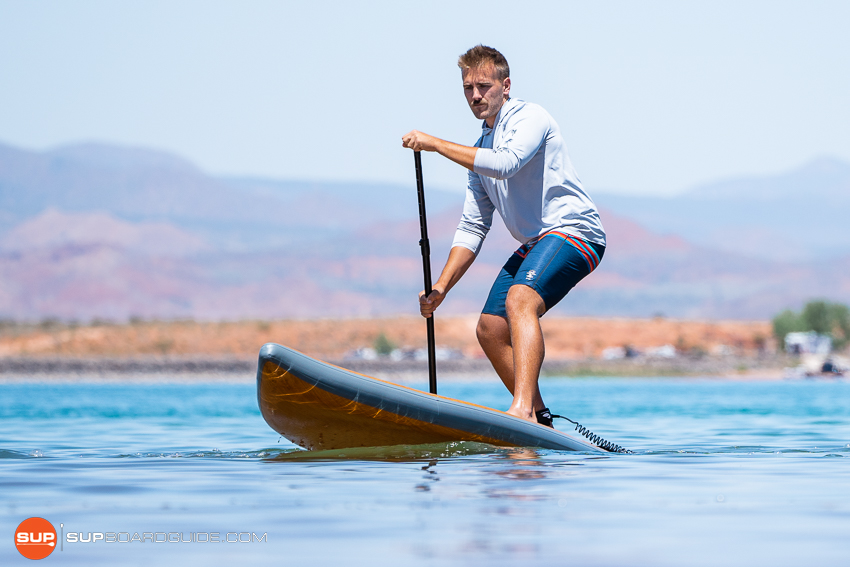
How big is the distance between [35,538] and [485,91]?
11.6 feet

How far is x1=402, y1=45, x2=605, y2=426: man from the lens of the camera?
19.0ft

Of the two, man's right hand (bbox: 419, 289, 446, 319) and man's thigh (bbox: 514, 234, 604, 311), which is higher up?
man's thigh (bbox: 514, 234, 604, 311)

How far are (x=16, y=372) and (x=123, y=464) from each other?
2244 inches

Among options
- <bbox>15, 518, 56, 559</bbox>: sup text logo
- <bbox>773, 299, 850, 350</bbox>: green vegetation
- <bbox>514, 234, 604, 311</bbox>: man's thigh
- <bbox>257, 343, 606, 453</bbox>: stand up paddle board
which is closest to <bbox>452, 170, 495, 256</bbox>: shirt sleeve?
<bbox>514, 234, 604, 311</bbox>: man's thigh

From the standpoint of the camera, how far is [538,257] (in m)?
5.91

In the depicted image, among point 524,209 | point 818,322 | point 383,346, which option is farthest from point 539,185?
point 818,322

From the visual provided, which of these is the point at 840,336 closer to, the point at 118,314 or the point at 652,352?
the point at 652,352

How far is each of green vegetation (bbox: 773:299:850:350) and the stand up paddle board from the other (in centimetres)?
7944

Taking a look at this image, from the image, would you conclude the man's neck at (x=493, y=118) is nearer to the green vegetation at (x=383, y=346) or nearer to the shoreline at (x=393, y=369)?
the shoreline at (x=393, y=369)

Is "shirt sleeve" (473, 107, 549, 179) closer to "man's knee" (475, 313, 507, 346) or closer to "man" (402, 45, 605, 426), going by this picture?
"man" (402, 45, 605, 426)

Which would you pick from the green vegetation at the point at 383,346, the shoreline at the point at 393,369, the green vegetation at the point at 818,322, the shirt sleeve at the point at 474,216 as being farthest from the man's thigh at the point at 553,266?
the green vegetation at the point at 818,322

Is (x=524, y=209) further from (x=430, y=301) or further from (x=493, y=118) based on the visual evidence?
(x=430, y=301)

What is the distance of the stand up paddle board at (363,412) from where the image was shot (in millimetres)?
5742

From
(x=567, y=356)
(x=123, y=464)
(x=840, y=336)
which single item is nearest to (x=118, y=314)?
(x=567, y=356)
